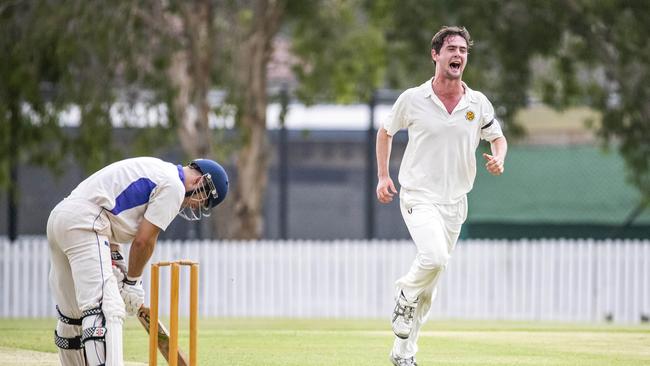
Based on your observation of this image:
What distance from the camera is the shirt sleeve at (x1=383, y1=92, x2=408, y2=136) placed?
8.75 metres

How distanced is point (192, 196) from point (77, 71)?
1020 centimetres

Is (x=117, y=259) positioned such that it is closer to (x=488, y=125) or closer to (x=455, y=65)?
(x=455, y=65)

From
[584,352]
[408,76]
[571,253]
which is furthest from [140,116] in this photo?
[584,352]

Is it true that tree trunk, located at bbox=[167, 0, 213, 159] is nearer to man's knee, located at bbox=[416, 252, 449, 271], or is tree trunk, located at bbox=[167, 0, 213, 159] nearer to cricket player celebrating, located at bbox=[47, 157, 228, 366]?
man's knee, located at bbox=[416, 252, 449, 271]

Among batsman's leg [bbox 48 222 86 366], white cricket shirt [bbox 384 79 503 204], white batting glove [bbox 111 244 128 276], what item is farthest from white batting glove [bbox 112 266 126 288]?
white cricket shirt [bbox 384 79 503 204]

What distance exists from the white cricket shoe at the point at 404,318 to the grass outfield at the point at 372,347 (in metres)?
0.81

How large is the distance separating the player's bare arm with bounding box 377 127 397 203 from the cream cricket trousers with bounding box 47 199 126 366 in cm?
200

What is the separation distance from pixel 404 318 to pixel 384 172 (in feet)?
3.23

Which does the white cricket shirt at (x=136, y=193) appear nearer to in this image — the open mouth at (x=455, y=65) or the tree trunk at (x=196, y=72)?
the open mouth at (x=455, y=65)

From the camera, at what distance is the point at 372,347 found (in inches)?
417

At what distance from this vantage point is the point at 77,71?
17.3m

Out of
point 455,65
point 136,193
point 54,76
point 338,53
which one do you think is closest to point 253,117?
point 54,76

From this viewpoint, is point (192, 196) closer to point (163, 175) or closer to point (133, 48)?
point (163, 175)

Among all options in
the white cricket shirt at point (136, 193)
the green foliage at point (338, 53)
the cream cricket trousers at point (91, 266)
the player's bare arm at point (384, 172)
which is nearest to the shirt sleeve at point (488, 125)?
the player's bare arm at point (384, 172)
